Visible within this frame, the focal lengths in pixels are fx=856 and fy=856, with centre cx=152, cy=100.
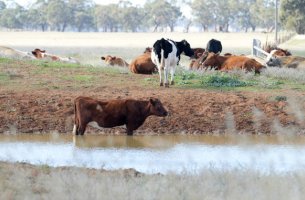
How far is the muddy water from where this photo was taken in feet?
42.7

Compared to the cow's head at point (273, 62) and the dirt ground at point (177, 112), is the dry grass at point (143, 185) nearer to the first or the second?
the dirt ground at point (177, 112)

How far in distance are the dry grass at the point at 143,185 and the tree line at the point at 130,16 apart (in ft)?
425

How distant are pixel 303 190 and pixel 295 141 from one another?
670cm

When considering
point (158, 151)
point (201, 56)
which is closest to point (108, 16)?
point (201, 56)

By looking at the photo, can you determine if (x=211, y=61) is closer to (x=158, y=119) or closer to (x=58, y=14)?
(x=158, y=119)

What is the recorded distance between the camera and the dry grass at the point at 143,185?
29.5 feet

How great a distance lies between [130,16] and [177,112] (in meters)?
129

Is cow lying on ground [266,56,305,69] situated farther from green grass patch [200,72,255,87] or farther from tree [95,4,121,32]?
tree [95,4,121,32]

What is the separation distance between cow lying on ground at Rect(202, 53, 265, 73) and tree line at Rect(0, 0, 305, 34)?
372 ft

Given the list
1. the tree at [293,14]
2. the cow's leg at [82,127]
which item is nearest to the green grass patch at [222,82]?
the cow's leg at [82,127]

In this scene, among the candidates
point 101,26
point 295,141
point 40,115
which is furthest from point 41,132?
point 101,26

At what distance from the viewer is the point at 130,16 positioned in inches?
5758

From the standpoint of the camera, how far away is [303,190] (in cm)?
936

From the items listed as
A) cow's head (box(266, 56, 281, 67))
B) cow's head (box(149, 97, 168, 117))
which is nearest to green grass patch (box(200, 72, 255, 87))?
cow's head (box(149, 97, 168, 117))
